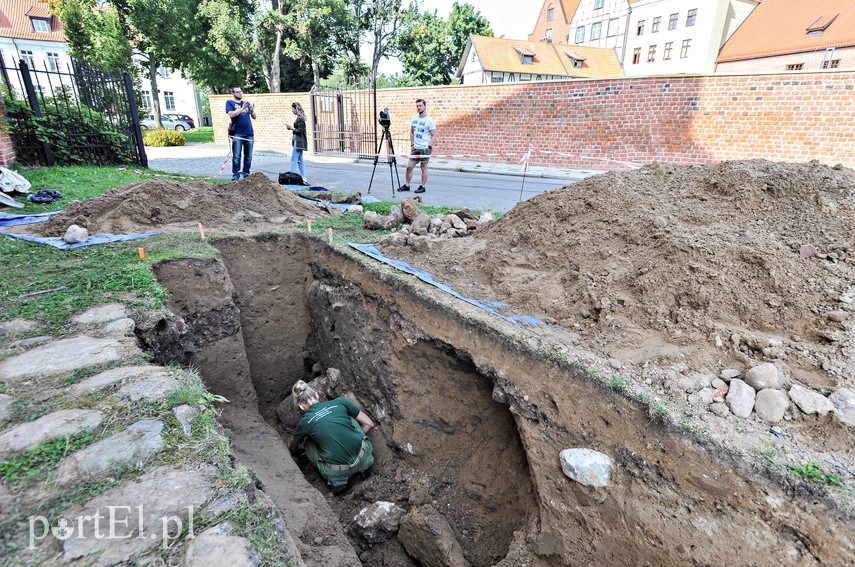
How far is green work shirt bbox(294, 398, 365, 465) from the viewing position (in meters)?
3.87

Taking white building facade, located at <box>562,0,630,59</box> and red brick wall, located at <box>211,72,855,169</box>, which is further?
white building facade, located at <box>562,0,630,59</box>

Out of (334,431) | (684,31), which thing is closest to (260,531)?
(334,431)

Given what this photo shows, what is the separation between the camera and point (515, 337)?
9.80 feet

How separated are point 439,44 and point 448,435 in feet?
122

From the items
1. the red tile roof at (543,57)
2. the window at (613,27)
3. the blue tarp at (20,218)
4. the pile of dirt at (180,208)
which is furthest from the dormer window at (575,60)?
the blue tarp at (20,218)

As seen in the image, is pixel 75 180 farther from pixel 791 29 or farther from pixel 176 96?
pixel 791 29

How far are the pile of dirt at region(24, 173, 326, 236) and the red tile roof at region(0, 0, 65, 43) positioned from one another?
38.9 metres

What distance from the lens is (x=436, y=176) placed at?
40.4 feet

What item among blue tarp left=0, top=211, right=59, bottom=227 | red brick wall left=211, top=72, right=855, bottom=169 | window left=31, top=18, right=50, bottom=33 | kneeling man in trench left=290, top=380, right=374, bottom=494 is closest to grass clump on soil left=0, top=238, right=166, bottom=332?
blue tarp left=0, top=211, right=59, bottom=227

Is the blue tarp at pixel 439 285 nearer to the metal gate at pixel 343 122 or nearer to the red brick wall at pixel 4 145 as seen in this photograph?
the red brick wall at pixel 4 145

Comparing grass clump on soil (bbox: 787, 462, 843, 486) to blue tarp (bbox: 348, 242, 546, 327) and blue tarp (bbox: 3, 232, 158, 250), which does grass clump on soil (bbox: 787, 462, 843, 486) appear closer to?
blue tarp (bbox: 348, 242, 546, 327)

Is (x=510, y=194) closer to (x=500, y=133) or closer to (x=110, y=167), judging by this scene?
(x=500, y=133)

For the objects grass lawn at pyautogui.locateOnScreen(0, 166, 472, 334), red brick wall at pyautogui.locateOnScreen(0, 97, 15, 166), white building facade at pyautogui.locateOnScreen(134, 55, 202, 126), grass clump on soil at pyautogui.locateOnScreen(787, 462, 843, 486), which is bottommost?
grass clump on soil at pyautogui.locateOnScreen(787, 462, 843, 486)

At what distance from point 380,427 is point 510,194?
6.52 meters
